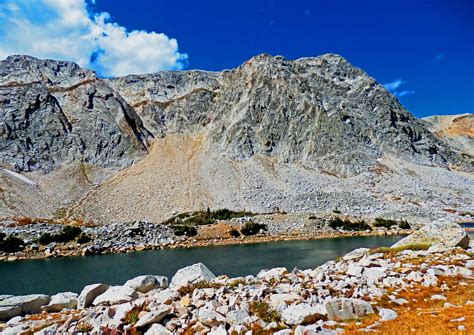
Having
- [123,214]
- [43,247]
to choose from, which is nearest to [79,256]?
[43,247]

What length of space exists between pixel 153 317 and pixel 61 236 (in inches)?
2258

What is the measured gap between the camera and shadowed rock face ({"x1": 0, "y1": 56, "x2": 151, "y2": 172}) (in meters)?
108

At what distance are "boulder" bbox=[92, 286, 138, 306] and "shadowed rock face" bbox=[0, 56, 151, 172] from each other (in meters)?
100

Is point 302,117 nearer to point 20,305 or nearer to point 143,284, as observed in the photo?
point 143,284

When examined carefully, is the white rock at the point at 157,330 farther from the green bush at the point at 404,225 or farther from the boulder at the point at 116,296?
the green bush at the point at 404,225

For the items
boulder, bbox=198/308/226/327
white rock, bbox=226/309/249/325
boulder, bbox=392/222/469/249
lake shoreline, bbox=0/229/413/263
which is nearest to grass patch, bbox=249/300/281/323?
white rock, bbox=226/309/249/325

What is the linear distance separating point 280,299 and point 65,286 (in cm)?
2758

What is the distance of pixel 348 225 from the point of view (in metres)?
70.1

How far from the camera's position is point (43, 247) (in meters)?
58.6

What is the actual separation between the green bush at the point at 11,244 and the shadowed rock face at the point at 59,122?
50088 millimetres

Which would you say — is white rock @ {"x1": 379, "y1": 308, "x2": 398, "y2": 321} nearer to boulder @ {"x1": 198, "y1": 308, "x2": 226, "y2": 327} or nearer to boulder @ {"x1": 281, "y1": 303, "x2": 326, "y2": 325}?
boulder @ {"x1": 281, "y1": 303, "x2": 326, "y2": 325}

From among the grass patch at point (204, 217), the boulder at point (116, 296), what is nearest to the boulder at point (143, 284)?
the boulder at point (116, 296)

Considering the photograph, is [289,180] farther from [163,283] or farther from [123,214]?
[163,283]

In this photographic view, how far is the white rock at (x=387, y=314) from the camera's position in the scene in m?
11.4
